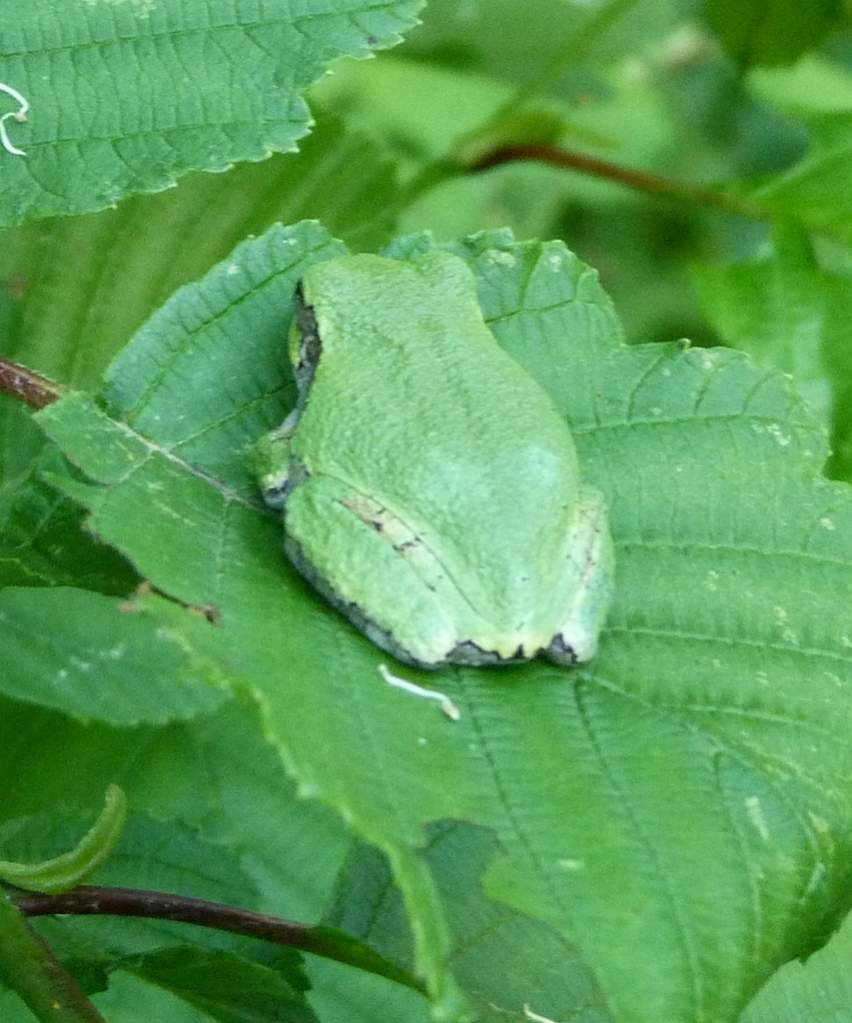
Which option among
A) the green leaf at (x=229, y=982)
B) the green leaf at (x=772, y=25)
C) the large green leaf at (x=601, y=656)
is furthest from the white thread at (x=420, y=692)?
the green leaf at (x=772, y=25)

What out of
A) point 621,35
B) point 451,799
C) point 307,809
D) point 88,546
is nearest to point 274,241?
point 88,546

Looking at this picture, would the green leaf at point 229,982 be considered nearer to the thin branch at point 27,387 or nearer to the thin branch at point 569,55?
the thin branch at point 27,387

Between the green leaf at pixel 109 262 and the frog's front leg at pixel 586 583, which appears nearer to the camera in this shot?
the frog's front leg at pixel 586 583

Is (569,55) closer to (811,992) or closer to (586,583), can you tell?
(586,583)

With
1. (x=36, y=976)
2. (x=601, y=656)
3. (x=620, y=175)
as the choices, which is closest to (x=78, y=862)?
(x=36, y=976)

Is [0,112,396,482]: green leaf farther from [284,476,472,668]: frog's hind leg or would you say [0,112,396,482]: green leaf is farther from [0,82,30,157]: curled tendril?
[284,476,472,668]: frog's hind leg

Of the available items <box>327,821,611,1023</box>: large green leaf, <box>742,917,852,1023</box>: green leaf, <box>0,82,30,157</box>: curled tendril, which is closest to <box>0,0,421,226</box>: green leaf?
<box>0,82,30,157</box>: curled tendril

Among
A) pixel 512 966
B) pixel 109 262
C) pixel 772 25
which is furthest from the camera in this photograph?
pixel 772 25
